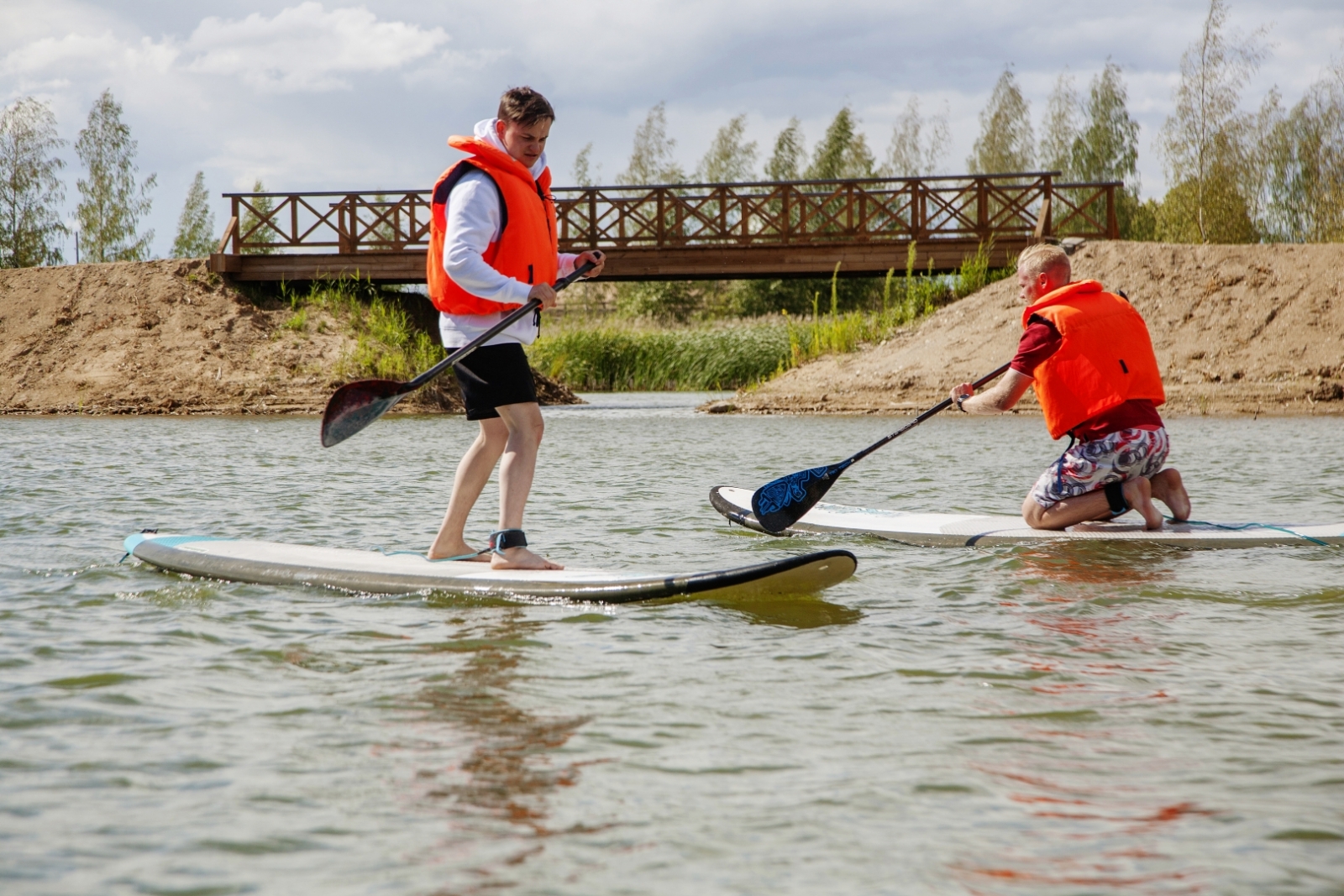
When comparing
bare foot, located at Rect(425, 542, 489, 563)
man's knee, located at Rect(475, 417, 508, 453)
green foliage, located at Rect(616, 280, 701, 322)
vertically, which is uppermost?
green foliage, located at Rect(616, 280, 701, 322)

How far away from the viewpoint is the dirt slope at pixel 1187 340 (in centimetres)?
1927

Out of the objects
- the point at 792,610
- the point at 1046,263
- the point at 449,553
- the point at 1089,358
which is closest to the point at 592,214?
the point at 1046,263

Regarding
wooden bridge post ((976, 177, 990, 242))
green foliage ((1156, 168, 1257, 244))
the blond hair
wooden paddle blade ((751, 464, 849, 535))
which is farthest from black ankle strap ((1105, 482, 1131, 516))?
green foliage ((1156, 168, 1257, 244))

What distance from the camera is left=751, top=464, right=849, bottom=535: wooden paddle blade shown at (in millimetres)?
6688

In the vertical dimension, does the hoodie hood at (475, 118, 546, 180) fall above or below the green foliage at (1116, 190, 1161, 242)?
below

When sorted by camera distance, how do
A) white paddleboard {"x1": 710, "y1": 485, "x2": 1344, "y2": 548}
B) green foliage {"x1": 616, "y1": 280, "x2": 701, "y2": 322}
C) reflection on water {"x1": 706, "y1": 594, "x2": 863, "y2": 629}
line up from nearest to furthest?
reflection on water {"x1": 706, "y1": 594, "x2": 863, "y2": 629}
white paddleboard {"x1": 710, "y1": 485, "x2": 1344, "y2": 548}
green foliage {"x1": 616, "y1": 280, "x2": 701, "y2": 322}

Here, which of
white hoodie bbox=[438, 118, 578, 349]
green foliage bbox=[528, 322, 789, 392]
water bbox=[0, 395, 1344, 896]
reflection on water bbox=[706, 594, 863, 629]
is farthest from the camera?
green foliage bbox=[528, 322, 789, 392]

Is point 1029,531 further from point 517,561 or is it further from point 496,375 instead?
point 496,375

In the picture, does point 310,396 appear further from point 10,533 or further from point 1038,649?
point 1038,649

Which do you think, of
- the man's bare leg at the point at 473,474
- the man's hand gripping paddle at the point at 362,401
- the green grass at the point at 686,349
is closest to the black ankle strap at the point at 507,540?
the man's bare leg at the point at 473,474

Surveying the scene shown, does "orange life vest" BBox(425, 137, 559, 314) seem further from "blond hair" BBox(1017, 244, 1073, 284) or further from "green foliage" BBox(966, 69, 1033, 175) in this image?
"green foliage" BBox(966, 69, 1033, 175)

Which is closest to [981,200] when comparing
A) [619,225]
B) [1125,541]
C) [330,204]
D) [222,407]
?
[619,225]

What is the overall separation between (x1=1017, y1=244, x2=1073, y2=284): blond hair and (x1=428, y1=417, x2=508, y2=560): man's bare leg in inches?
113

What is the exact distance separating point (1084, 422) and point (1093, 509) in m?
0.47
